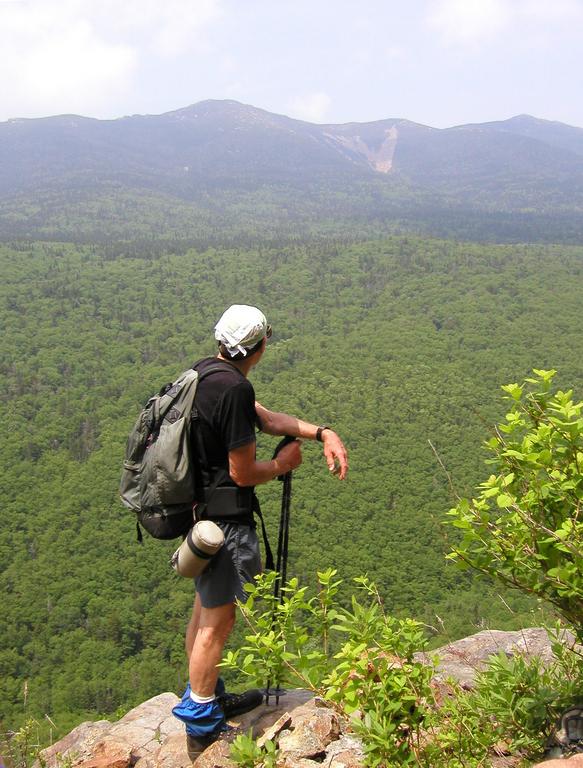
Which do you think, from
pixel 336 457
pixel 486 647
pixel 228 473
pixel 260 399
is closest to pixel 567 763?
pixel 336 457

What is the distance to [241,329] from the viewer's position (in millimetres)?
2664

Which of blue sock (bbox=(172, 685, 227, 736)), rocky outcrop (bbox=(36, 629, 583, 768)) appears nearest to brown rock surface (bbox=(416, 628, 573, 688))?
rocky outcrop (bbox=(36, 629, 583, 768))

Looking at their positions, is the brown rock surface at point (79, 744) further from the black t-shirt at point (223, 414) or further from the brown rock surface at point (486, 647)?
the brown rock surface at point (486, 647)

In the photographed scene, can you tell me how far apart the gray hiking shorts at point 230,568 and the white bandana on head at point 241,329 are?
0.73 meters

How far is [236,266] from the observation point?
102 meters

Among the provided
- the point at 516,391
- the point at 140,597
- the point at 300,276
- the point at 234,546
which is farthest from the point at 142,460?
the point at 300,276

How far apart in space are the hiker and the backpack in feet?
0.19

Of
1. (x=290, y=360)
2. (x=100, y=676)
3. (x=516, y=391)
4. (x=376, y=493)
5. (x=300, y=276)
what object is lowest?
(x=100, y=676)

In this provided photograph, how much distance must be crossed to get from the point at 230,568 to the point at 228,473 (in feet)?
1.31

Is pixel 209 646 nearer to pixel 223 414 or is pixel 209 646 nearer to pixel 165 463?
pixel 165 463

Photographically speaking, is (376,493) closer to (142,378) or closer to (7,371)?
(142,378)

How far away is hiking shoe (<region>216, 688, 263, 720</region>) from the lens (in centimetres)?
287

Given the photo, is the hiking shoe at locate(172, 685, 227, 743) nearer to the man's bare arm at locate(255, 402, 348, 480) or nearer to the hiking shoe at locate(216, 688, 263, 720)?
the hiking shoe at locate(216, 688, 263, 720)

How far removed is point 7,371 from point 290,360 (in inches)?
1297
